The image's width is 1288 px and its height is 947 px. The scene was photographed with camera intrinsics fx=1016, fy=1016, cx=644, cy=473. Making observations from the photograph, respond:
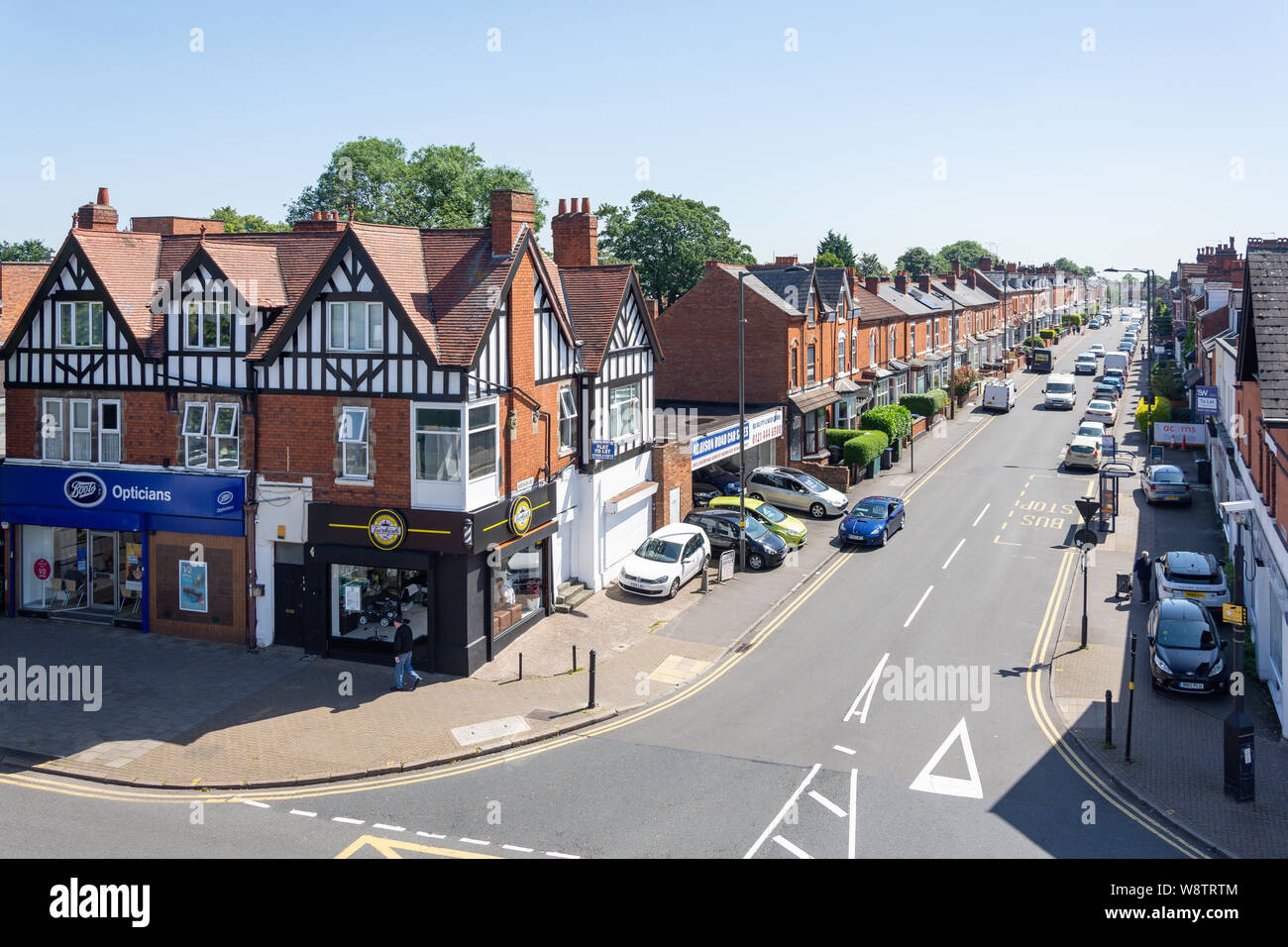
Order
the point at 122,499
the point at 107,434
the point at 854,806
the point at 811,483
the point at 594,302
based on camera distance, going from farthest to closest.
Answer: the point at 811,483 < the point at 594,302 < the point at 107,434 < the point at 122,499 < the point at 854,806

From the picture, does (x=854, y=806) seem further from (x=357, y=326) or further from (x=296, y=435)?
(x=296, y=435)

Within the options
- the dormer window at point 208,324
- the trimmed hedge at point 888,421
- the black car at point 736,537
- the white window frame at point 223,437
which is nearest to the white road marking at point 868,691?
the black car at point 736,537

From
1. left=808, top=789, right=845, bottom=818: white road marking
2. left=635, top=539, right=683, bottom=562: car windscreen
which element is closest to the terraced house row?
left=635, top=539, right=683, bottom=562: car windscreen

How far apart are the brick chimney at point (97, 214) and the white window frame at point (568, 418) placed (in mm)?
13665

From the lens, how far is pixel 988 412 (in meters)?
67.6

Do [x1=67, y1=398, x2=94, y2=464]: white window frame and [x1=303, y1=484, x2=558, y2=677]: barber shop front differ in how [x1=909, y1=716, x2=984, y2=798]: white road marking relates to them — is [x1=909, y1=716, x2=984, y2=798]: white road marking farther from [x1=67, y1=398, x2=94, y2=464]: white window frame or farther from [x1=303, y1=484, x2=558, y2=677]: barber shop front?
[x1=67, y1=398, x2=94, y2=464]: white window frame

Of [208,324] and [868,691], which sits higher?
[208,324]

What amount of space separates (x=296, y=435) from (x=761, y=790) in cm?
1387

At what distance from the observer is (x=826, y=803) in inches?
660

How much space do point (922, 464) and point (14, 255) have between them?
121 metres

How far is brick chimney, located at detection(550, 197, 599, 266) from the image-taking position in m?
31.8

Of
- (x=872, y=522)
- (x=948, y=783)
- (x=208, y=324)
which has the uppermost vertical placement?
(x=208, y=324)

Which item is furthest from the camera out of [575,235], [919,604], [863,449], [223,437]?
[863,449]

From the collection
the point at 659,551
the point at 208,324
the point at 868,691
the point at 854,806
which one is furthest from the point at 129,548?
the point at 854,806
